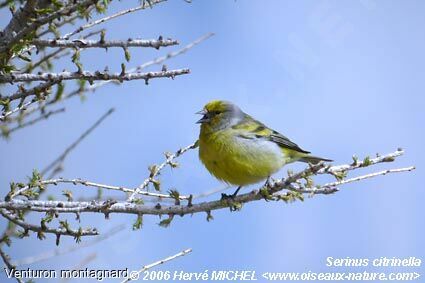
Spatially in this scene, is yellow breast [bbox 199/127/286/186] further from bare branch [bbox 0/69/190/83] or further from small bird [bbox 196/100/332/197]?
bare branch [bbox 0/69/190/83]

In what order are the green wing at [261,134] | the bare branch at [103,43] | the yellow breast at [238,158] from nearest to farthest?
the bare branch at [103,43], the yellow breast at [238,158], the green wing at [261,134]

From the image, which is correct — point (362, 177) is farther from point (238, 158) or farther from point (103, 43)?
point (103, 43)

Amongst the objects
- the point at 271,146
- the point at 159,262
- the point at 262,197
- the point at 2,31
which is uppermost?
the point at 271,146

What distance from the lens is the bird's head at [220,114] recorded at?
7.45 m

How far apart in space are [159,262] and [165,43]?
2.05m

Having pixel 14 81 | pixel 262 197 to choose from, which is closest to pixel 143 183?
pixel 262 197

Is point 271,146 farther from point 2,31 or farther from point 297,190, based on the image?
point 2,31

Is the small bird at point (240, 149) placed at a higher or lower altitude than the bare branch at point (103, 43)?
higher

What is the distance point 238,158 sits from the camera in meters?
6.73

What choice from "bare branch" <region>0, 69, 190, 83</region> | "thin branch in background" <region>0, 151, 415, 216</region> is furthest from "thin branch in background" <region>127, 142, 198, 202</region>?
"bare branch" <region>0, 69, 190, 83</region>

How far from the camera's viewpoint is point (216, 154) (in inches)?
270

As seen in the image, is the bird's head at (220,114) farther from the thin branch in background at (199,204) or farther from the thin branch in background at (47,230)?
the thin branch in background at (47,230)

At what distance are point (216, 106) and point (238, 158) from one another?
4.33 feet

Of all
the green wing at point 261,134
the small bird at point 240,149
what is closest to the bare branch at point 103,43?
the small bird at point 240,149
